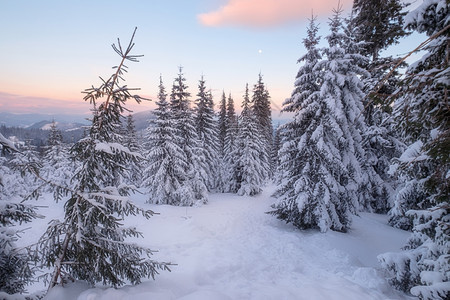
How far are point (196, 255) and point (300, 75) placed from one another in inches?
470

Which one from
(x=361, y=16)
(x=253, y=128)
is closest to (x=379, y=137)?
(x=361, y=16)

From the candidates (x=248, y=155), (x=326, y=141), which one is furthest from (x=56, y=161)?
(x=326, y=141)

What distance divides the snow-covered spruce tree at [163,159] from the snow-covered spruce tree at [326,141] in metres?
10.7

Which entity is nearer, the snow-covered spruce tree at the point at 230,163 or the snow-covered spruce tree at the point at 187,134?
the snow-covered spruce tree at the point at 187,134

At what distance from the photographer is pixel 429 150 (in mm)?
4777

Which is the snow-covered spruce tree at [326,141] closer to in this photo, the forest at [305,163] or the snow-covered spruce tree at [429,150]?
the forest at [305,163]

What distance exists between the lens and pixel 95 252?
414cm

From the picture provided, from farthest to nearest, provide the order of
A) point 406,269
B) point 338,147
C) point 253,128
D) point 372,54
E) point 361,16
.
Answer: point 253,128 < point 372,54 < point 361,16 < point 338,147 < point 406,269

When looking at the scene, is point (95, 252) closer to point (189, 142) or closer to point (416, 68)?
point (416, 68)

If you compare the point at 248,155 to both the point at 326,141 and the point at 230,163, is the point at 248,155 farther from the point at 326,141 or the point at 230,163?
the point at 326,141

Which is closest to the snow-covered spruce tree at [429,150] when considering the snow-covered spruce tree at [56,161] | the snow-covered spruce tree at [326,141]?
the snow-covered spruce tree at [326,141]

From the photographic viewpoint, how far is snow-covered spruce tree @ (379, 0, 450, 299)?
3.51 meters

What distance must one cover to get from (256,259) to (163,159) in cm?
1328

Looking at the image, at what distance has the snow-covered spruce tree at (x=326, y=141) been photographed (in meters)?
12.3
